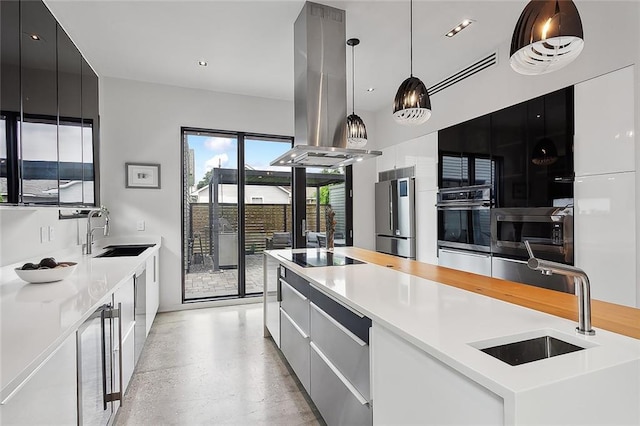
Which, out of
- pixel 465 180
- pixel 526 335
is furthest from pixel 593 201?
pixel 526 335

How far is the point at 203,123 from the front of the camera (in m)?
4.60

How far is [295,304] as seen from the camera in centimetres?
248

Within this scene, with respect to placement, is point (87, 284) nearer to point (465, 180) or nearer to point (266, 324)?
point (266, 324)

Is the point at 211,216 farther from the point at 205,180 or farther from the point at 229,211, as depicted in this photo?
the point at 205,180

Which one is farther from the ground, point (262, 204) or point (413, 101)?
point (413, 101)

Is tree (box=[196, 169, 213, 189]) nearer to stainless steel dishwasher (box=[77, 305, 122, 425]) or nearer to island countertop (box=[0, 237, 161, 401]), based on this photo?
island countertop (box=[0, 237, 161, 401])

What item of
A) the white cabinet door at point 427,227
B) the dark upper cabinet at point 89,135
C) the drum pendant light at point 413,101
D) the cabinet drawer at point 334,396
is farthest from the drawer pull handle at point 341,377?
the white cabinet door at point 427,227

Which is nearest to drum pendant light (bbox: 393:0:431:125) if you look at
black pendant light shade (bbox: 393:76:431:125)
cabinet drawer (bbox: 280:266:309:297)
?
black pendant light shade (bbox: 393:76:431:125)

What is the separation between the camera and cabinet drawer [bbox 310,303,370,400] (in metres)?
1.51

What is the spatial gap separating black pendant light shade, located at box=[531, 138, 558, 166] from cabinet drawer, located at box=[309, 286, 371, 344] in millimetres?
2275

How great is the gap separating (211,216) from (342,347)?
3546 millimetres

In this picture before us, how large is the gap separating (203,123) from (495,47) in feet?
11.9

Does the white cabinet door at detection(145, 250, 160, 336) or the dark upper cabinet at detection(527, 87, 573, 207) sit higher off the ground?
the dark upper cabinet at detection(527, 87, 573, 207)

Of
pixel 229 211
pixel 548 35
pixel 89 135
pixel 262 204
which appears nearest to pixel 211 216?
pixel 229 211
